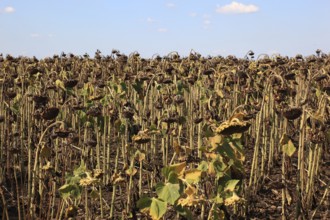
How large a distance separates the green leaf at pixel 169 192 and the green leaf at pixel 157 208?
37 millimetres

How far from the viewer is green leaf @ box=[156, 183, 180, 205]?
2531mm

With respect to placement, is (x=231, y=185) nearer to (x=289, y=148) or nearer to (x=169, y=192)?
(x=169, y=192)

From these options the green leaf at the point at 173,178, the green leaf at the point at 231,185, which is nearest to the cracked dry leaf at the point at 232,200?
the green leaf at the point at 231,185

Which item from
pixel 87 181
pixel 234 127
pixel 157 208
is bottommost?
pixel 157 208

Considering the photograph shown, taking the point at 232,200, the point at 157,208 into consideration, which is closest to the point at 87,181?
the point at 157,208

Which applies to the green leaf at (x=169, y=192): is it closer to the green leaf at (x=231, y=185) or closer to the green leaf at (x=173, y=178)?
the green leaf at (x=173, y=178)

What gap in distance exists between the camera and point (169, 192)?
8.36 feet

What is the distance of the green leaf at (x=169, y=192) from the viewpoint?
2.53 metres

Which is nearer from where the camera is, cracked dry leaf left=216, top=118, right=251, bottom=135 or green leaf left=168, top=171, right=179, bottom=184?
cracked dry leaf left=216, top=118, right=251, bottom=135

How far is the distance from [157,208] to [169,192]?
0.35 feet

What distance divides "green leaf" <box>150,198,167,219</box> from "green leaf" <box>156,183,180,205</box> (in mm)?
37

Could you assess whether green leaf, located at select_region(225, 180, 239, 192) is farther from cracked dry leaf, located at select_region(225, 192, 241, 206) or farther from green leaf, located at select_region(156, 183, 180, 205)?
green leaf, located at select_region(156, 183, 180, 205)

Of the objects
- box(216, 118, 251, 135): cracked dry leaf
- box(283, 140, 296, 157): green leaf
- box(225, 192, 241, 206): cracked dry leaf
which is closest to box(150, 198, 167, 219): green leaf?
box(225, 192, 241, 206): cracked dry leaf

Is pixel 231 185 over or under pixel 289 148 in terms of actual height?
under
